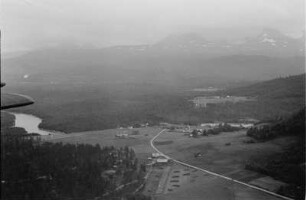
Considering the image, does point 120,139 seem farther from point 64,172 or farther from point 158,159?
point 64,172

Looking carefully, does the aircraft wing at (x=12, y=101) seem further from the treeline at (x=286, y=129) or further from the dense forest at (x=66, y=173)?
the treeline at (x=286, y=129)

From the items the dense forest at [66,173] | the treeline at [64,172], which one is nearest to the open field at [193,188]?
the dense forest at [66,173]

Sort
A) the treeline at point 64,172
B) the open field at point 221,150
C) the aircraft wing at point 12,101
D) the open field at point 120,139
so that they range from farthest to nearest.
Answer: the open field at point 120,139, the open field at point 221,150, the treeline at point 64,172, the aircraft wing at point 12,101

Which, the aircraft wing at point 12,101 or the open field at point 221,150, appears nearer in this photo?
the aircraft wing at point 12,101

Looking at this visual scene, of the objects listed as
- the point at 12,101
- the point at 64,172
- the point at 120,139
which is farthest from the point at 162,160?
the point at 12,101

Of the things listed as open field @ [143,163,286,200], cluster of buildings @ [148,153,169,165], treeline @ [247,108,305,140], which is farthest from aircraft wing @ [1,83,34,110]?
treeline @ [247,108,305,140]

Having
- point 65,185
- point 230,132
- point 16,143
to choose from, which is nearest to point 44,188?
point 65,185
